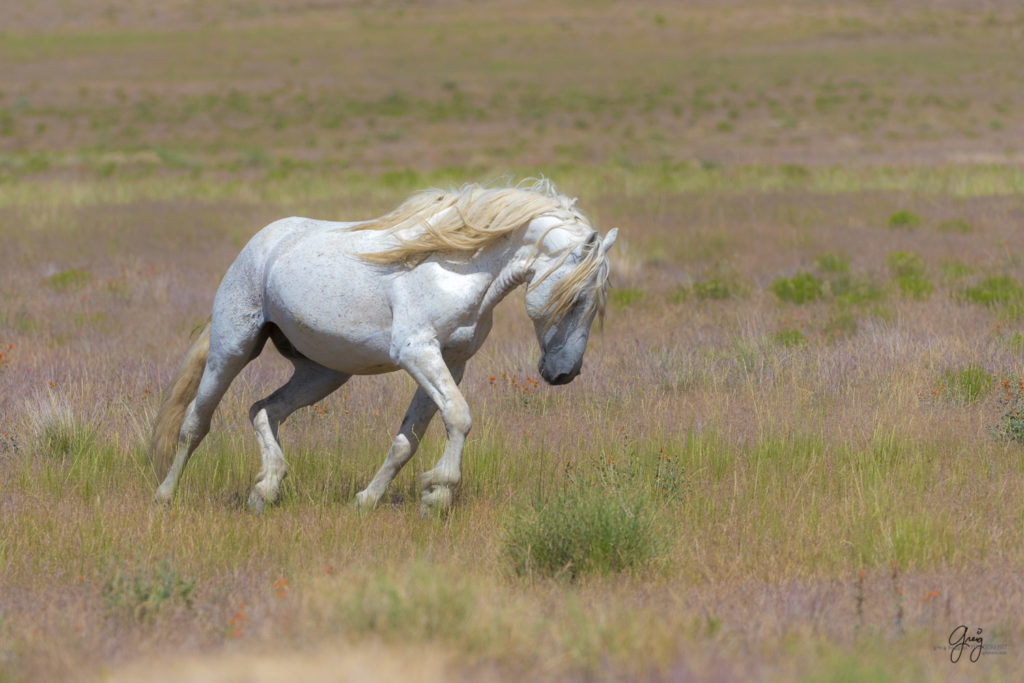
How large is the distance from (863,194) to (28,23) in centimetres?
8046

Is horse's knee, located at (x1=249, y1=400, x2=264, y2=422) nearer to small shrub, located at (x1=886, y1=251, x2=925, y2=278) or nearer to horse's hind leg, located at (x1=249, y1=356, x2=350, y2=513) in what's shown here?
horse's hind leg, located at (x1=249, y1=356, x2=350, y2=513)

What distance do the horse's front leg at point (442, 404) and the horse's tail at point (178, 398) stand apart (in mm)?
1604

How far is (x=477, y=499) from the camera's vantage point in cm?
589

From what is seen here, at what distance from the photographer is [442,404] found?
5.18m

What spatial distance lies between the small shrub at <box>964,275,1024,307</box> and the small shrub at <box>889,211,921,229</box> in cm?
502

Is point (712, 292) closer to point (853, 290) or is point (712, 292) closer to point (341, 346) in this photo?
point (853, 290)

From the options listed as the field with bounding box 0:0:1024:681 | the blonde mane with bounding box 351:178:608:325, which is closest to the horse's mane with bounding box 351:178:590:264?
the blonde mane with bounding box 351:178:608:325

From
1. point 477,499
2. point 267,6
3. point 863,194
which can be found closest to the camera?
point 477,499

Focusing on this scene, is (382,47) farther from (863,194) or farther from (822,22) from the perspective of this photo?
(863,194)

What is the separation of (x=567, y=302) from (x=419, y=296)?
737 millimetres

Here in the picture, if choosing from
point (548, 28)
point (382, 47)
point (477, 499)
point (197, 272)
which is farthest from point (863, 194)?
point (548, 28)

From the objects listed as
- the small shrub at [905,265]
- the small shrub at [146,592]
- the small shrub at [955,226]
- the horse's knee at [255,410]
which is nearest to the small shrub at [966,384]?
the horse's knee at [255,410]

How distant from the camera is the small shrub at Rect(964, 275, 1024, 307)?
37.4 feet

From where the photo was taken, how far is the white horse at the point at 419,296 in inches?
204
